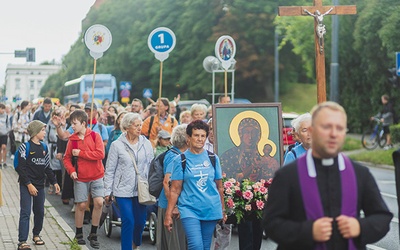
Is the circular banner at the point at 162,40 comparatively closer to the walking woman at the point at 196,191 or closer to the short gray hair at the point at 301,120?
the short gray hair at the point at 301,120

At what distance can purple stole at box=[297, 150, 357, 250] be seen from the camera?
4.46m

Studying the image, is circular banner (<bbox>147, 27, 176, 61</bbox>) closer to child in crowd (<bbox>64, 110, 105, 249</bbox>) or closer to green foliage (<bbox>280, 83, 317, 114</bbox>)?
child in crowd (<bbox>64, 110, 105, 249</bbox>)

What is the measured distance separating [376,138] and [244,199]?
2157cm

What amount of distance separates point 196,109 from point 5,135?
11156mm

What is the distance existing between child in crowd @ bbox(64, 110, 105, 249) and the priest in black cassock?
698cm

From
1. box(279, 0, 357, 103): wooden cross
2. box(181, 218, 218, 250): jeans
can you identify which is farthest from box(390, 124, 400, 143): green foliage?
box(181, 218, 218, 250): jeans

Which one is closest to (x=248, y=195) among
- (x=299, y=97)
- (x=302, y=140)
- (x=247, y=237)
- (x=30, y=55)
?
(x=247, y=237)

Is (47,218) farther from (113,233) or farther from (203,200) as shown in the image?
(203,200)

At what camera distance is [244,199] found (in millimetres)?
9336

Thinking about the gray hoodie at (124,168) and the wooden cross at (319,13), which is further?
the wooden cross at (319,13)

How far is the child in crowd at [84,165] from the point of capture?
11.4 m

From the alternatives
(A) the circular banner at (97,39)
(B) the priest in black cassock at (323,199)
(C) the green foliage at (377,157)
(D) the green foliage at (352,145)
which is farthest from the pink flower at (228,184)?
(D) the green foliage at (352,145)

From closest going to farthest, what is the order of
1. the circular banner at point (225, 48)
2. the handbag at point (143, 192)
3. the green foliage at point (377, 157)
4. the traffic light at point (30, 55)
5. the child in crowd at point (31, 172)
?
the handbag at point (143, 192) → the child in crowd at point (31, 172) → the circular banner at point (225, 48) → the green foliage at point (377, 157) → the traffic light at point (30, 55)

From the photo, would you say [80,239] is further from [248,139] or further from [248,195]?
[248,195]
